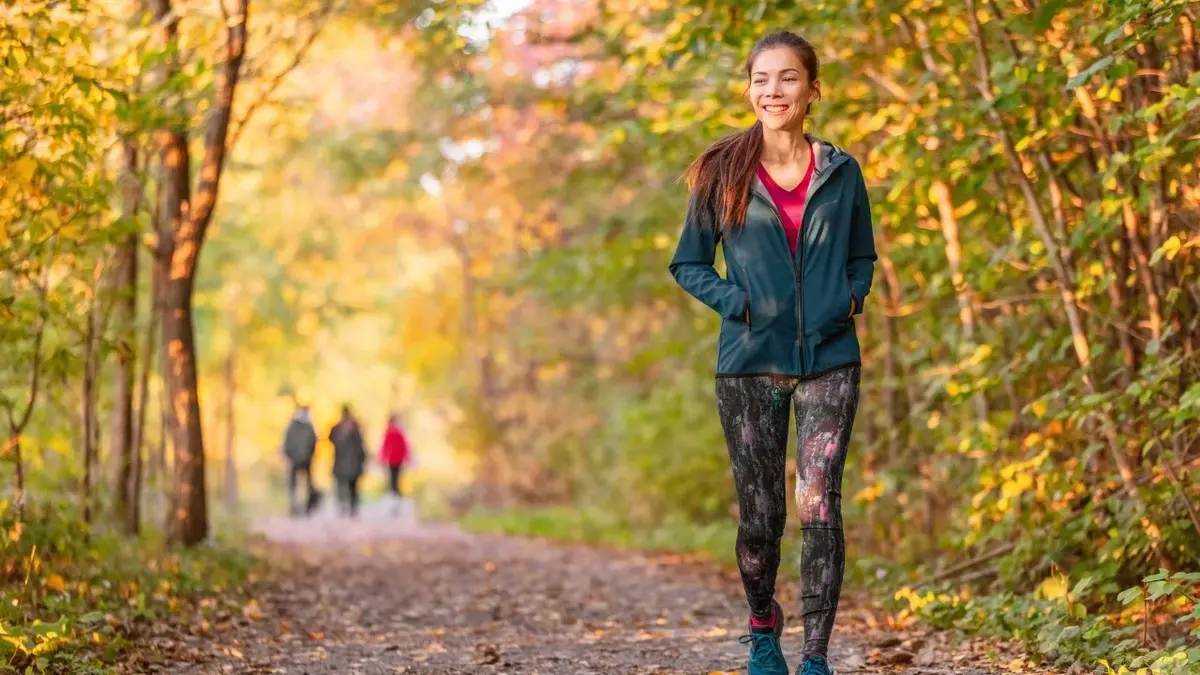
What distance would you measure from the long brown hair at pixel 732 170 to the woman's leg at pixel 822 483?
639 mm

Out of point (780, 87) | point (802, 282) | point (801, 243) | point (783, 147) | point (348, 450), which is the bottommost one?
point (348, 450)

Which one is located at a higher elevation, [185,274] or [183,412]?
[185,274]

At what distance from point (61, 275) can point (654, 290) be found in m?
7.04

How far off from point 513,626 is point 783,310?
3.76 m

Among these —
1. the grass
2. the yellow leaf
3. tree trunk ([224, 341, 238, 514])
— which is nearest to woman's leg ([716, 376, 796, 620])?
the yellow leaf

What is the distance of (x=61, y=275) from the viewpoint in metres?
9.11

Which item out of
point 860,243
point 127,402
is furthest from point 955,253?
point 127,402

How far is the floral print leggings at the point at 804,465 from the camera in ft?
14.2

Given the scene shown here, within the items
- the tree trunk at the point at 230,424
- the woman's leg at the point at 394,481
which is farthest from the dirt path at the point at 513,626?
the tree trunk at the point at 230,424

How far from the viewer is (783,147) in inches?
177

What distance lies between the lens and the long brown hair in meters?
4.43

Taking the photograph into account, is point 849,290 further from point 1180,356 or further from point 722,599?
point 722,599

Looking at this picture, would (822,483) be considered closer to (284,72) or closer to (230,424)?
(284,72)

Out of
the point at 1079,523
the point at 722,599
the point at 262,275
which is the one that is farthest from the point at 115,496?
the point at 262,275
